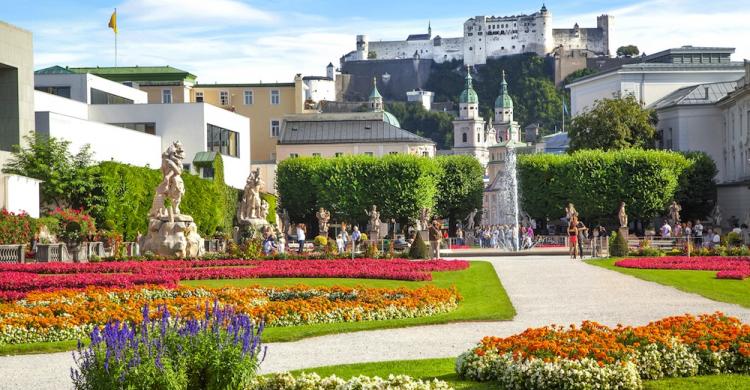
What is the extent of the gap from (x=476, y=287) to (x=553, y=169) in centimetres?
Result: 5237

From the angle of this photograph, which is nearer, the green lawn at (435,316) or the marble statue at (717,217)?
the green lawn at (435,316)

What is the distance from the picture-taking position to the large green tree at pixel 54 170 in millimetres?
53562

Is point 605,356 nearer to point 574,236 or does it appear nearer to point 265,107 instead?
point 574,236

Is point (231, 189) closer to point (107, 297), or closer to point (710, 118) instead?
point (710, 118)

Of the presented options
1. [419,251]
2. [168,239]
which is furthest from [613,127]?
[168,239]

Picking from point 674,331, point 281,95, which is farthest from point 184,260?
point 281,95

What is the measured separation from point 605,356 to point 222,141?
67235 millimetres

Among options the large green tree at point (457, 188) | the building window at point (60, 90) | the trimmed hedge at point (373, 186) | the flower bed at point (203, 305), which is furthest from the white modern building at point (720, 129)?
the flower bed at point (203, 305)

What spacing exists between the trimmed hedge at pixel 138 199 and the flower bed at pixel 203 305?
28372 millimetres

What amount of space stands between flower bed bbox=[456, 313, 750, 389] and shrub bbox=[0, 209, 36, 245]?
101 ft

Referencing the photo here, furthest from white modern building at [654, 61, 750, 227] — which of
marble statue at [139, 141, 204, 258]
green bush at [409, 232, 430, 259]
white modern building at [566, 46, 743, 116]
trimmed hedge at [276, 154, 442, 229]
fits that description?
marble statue at [139, 141, 204, 258]

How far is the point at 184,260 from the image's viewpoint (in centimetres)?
3962

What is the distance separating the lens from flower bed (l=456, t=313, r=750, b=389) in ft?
44.9

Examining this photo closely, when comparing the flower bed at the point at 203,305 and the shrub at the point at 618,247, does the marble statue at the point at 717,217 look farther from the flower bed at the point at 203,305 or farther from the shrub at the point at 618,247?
the flower bed at the point at 203,305
